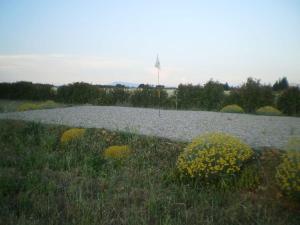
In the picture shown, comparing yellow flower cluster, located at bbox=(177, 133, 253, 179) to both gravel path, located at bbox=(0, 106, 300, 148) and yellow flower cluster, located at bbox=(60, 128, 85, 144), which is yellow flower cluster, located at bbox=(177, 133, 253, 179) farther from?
yellow flower cluster, located at bbox=(60, 128, 85, 144)

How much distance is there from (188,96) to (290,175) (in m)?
10.9

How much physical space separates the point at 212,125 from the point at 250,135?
163 centimetres

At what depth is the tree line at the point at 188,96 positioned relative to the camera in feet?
43.4

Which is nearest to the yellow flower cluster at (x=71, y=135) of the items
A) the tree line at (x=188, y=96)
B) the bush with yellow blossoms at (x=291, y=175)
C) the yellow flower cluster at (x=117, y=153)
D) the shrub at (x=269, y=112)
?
the yellow flower cluster at (x=117, y=153)

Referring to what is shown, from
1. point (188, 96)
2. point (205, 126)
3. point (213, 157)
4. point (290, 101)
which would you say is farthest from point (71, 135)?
point (290, 101)

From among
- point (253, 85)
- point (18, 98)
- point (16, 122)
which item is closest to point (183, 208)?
point (16, 122)

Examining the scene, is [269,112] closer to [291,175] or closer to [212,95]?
[212,95]

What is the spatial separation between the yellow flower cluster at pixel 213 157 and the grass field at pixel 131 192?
6.5 inches

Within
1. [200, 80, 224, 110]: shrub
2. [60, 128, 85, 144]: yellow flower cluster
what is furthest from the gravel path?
[200, 80, 224, 110]: shrub

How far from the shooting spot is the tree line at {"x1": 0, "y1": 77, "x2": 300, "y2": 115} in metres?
13.2

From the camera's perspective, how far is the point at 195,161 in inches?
195

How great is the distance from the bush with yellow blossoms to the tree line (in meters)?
9.22

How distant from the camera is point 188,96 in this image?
14.9 meters

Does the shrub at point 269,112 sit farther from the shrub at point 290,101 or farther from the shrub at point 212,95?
the shrub at point 212,95
